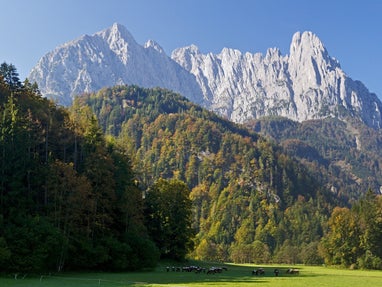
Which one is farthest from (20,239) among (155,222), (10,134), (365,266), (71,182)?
(365,266)

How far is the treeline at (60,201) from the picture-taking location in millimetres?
65250

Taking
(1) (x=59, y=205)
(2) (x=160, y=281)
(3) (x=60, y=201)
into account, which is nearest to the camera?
(2) (x=160, y=281)

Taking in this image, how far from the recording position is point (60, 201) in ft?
241

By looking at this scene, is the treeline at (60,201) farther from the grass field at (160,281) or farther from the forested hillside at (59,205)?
the grass field at (160,281)

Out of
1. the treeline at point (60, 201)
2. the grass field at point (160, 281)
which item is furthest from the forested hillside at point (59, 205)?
the grass field at point (160, 281)

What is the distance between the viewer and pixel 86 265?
7400 cm

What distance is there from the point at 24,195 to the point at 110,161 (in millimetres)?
16506

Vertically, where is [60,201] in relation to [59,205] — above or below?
above

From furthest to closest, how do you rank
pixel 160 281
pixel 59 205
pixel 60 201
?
pixel 59 205 < pixel 60 201 < pixel 160 281

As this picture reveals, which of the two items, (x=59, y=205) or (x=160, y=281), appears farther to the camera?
(x=59, y=205)

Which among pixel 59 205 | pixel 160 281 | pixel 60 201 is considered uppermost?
pixel 60 201

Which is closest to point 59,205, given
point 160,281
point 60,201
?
point 60,201

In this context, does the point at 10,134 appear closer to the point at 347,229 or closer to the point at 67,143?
the point at 67,143

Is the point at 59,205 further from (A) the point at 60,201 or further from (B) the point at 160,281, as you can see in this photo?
(B) the point at 160,281
